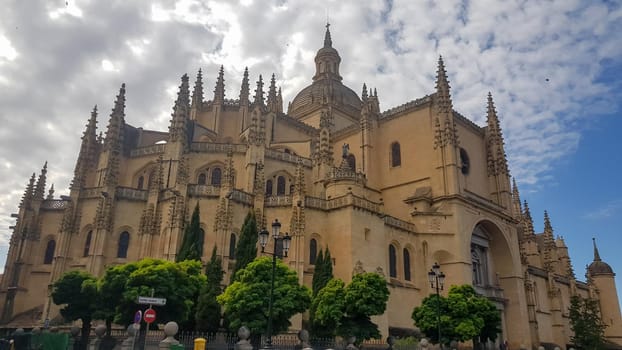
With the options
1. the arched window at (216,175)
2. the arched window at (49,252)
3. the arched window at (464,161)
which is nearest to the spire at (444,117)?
the arched window at (464,161)

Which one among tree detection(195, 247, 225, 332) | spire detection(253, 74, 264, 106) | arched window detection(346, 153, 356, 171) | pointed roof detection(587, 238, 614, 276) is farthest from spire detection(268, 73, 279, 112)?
pointed roof detection(587, 238, 614, 276)

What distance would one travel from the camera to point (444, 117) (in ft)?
124

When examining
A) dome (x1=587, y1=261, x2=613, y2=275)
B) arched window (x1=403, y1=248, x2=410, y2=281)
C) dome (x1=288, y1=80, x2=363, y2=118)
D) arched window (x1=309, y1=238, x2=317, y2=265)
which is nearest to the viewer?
arched window (x1=309, y1=238, x2=317, y2=265)

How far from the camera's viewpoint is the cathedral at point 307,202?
29906mm

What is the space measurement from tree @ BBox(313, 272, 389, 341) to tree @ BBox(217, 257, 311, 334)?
1683mm

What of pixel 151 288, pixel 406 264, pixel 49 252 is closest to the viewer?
pixel 151 288

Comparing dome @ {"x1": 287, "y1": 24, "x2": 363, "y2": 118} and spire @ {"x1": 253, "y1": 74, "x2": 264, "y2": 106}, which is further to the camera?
dome @ {"x1": 287, "y1": 24, "x2": 363, "y2": 118}

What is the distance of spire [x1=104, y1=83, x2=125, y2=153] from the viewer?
34406 millimetres

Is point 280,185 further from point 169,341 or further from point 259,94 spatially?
point 169,341

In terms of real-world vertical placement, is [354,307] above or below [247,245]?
below

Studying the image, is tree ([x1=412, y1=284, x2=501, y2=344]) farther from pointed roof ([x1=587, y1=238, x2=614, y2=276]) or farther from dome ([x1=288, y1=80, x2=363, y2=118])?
pointed roof ([x1=587, y1=238, x2=614, y2=276])

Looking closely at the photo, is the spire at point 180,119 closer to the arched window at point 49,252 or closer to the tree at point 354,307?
the arched window at point 49,252

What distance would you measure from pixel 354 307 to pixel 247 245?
719cm

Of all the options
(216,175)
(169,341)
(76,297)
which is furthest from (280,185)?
(169,341)
